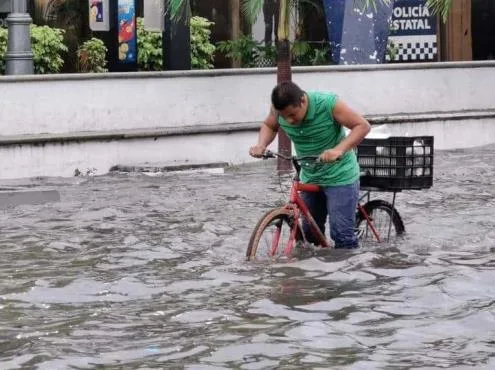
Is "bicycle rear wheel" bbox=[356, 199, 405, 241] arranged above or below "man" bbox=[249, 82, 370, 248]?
below

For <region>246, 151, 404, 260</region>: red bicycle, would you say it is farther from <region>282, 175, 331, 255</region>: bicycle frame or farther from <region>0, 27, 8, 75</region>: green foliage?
<region>0, 27, 8, 75</region>: green foliage

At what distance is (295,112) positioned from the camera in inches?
386

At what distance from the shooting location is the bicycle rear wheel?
11040 millimetres

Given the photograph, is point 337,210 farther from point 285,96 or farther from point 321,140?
point 285,96

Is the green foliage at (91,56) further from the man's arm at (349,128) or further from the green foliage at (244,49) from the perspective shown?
the man's arm at (349,128)

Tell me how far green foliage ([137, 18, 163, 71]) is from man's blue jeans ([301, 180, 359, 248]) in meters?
11.1

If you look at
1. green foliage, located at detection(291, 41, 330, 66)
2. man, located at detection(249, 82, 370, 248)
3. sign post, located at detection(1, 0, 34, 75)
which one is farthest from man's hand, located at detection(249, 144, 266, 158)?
green foliage, located at detection(291, 41, 330, 66)

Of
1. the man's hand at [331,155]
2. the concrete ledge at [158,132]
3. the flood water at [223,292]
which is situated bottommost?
the flood water at [223,292]

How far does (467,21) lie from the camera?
89.0 ft

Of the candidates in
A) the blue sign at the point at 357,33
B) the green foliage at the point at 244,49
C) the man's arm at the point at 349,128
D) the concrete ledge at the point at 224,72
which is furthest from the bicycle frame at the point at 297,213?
the green foliage at the point at 244,49

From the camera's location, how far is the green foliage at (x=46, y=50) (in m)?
19.9

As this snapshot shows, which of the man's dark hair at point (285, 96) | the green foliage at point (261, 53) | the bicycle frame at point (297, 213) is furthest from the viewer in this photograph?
the green foliage at point (261, 53)

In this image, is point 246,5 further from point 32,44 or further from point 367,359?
point 367,359

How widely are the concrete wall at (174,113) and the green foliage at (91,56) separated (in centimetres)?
292
